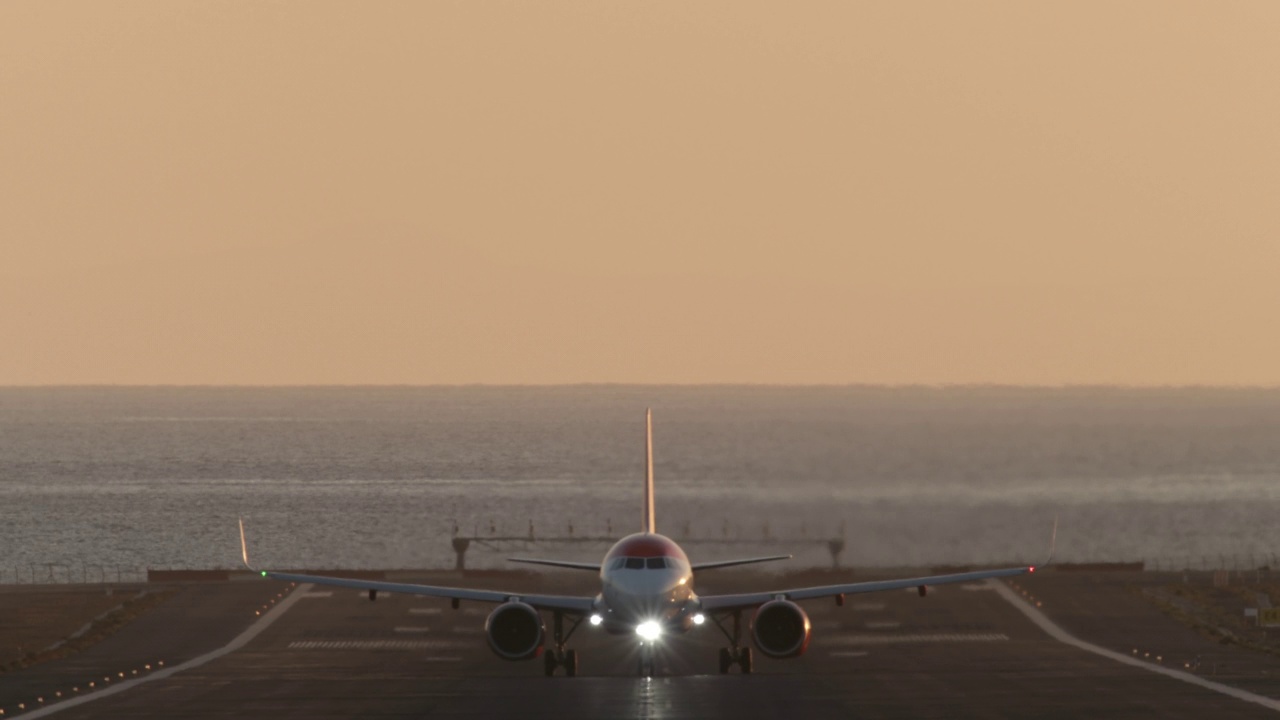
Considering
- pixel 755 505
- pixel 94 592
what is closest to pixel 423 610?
pixel 94 592

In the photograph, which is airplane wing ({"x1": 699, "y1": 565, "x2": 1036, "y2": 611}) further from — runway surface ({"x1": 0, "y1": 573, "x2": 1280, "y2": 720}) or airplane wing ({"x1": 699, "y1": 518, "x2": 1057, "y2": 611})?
runway surface ({"x1": 0, "y1": 573, "x2": 1280, "y2": 720})

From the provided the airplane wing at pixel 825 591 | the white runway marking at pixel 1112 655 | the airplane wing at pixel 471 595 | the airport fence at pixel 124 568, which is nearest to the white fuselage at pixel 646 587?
the airplane wing at pixel 825 591

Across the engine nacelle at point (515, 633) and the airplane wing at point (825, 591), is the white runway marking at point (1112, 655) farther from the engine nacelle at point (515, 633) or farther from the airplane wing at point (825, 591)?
the engine nacelle at point (515, 633)

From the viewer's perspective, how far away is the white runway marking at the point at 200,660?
50344mm

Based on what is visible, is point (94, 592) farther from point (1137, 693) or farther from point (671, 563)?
point (1137, 693)

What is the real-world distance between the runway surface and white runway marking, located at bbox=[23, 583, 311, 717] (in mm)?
252

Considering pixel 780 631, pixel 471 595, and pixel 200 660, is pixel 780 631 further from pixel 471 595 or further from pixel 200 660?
pixel 200 660

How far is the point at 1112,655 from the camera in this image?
64938mm

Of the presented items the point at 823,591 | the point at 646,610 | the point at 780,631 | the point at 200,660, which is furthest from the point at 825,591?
the point at 200,660

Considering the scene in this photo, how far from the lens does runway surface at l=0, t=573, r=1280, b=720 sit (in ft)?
160

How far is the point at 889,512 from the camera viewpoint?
182 m

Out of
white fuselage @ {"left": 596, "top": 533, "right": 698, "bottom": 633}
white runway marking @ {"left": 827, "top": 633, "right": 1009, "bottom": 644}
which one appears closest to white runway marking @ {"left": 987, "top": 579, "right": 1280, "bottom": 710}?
white runway marking @ {"left": 827, "top": 633, "right": 1009, "bottom": 644}

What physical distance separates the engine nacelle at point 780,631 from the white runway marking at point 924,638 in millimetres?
13635

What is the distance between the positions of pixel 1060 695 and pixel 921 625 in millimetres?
25712
